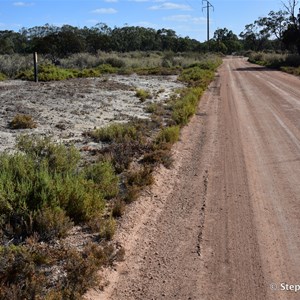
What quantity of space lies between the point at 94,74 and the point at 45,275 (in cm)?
3028

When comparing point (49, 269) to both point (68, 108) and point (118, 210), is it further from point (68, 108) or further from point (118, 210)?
point (68, 108)

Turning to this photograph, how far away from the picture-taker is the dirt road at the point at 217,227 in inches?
188

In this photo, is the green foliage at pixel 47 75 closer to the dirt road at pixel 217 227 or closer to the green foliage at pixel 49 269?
the dirt road at pixel 217 227

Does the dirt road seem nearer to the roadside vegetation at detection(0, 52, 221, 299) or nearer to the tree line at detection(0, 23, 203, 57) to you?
the roadside vegetation at detection(0, 52, 221, 299)

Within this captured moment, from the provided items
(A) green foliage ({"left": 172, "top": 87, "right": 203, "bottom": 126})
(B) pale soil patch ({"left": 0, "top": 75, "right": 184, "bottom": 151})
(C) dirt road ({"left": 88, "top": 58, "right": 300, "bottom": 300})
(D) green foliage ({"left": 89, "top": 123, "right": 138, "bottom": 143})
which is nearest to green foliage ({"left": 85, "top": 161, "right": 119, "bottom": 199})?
(C) dirt road ({"left": 88, "top": 58, "right": 300, "bottom": 300})

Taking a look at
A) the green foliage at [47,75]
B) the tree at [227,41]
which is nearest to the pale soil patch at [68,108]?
the green foliage at [47,75]

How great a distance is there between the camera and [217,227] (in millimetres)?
6215

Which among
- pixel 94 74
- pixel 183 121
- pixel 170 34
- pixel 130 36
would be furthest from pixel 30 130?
pixel 170 34

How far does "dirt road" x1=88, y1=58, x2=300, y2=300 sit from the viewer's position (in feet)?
15.7

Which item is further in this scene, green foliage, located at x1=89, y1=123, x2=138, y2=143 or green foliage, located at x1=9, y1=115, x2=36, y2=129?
green foliage, located at x1=9, y1=115, x2=36, y2=129

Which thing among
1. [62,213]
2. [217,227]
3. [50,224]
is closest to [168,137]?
[217,227]

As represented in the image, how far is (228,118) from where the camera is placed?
596 inches

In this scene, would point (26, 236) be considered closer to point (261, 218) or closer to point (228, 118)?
point (261, 218)

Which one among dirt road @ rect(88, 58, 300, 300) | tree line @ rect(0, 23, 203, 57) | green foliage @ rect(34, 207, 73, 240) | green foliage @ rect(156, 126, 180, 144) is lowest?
dirt road @ rect(88, 58, 300, 300)
